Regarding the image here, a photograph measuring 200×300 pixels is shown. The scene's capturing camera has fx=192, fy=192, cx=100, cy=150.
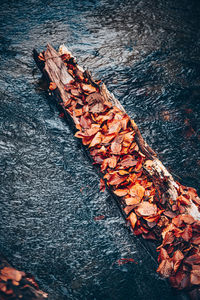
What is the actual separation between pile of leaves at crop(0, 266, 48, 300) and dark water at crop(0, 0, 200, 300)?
0.29 meters

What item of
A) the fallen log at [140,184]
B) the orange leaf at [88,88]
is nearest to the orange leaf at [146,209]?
the fallen log at [140,184]

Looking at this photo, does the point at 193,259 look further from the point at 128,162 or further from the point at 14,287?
the point at 14,287

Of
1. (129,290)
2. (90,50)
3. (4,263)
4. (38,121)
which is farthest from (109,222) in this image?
(90,50)

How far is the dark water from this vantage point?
4.39 ft

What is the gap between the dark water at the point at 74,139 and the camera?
1.34 meters

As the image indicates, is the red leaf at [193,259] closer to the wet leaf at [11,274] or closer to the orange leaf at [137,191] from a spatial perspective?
the orange leaf at [137,191]

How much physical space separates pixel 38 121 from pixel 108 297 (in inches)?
57.3

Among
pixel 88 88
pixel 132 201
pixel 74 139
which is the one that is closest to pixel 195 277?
pixel 132 201

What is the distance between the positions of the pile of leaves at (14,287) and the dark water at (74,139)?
29cm

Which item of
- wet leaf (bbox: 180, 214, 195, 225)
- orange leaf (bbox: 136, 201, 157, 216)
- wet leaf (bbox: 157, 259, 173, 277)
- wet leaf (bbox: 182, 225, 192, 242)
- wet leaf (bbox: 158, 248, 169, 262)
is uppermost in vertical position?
orange leaf (bbox: 136, 201, 157, 216)

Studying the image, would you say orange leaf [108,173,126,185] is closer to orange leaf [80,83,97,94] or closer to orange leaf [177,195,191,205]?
orange leaf [177,195,191,205]

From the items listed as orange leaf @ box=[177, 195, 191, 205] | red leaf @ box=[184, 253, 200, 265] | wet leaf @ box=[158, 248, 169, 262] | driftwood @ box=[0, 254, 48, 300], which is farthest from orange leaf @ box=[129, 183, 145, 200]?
driftwood @ box=[0, 254, 48, 300]

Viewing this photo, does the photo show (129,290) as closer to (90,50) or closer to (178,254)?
(178,254)

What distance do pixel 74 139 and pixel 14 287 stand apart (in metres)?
1.10
